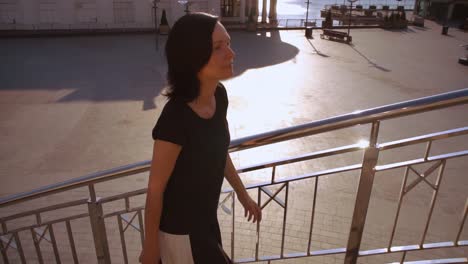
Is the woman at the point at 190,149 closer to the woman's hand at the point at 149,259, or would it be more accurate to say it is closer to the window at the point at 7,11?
the woman's hand at the point at 149,259

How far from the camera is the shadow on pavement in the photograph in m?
12.6

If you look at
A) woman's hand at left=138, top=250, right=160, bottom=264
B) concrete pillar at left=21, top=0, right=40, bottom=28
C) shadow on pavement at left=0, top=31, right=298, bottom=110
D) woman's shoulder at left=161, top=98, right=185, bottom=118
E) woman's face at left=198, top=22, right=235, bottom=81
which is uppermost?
woman's face at left=198, top=22, right=235, bottom=81

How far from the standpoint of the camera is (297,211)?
6145 millimetres

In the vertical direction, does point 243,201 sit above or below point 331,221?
above

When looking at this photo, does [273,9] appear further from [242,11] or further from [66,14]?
[66,14]

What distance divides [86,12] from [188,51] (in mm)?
22989

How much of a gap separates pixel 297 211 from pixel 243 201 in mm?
3830

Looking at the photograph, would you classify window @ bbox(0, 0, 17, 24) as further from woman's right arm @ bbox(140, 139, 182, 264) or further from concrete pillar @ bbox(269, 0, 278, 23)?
woman's right arm @ bbox(140, 139, 182, 264)

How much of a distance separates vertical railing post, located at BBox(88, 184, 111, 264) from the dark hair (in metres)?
1.09

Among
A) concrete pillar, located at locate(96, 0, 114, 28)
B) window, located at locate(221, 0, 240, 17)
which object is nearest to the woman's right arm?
concrete pillar, located at locate(96, 0, 114, 28)

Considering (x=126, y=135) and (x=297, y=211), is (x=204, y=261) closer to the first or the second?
(x=297, y=211)

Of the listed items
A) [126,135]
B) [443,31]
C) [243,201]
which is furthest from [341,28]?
[243,201]

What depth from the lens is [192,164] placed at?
188cm

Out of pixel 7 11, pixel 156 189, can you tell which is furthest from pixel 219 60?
pixel 7 11
